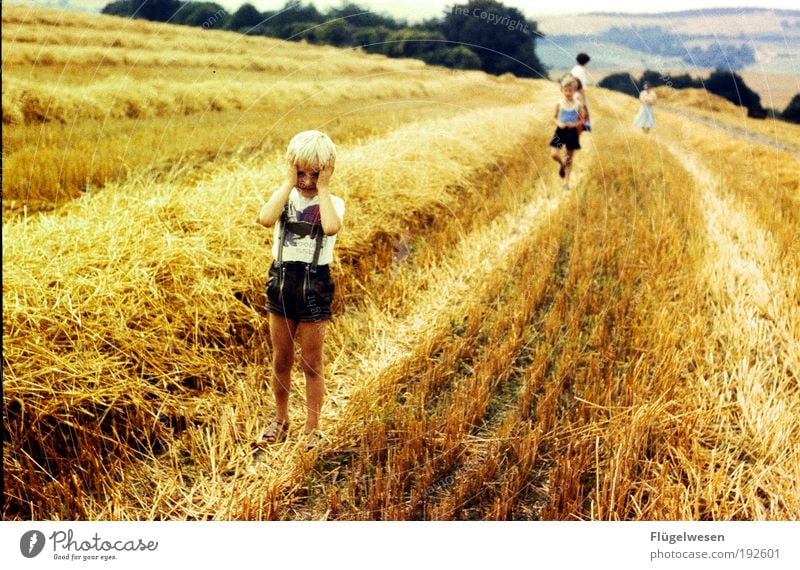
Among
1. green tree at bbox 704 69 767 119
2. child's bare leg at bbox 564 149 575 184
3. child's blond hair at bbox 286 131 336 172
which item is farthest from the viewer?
child's bare leg at bbox 564 149 575 184

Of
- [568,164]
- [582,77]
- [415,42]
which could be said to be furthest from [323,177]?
[568,164]

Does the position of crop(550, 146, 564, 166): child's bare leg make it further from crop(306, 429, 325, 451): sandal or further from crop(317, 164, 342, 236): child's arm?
crop(306, 429, 325, 451): sandal

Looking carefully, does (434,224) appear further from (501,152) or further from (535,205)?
(501,152)

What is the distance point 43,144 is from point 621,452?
4548 mm

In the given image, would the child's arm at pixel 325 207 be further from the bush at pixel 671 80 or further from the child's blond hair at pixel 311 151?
the bush at pixel 671 80

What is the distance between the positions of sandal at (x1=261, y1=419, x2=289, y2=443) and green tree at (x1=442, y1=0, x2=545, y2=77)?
1857mm

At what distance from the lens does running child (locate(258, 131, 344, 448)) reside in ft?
6.02

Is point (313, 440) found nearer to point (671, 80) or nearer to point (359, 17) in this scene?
point (359, 17)

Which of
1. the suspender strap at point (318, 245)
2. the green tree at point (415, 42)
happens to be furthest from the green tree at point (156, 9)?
the suspender strap at point (318, 245)

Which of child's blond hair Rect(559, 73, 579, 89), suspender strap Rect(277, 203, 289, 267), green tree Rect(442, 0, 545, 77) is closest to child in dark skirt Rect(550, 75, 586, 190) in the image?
child's blond hair Rect(559, 73, 579, 89)

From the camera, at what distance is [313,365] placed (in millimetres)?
2115

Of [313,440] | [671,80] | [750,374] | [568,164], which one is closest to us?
[313,440]
